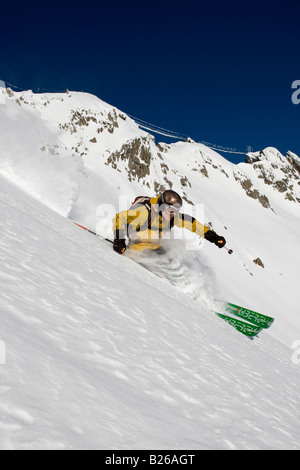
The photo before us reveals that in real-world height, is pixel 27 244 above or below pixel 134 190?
below

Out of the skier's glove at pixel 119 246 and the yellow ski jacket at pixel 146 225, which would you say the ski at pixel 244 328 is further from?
the skier's glove at pixel 119 246

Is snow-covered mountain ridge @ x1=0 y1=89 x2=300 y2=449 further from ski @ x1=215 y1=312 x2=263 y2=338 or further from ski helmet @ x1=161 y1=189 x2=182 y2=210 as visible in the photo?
ski helmet @ x1=161 y1=189 x2=182 y2=210

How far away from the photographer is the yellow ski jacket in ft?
25.9

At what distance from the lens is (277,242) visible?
182 ft

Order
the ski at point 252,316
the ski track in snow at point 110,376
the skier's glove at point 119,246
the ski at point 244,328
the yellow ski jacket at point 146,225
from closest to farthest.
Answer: the ski track in snow at point 110,376 < the ski at point 244,328 < the ski at point 252,316 < the skier's glove at point 119,246 < the yellow ski jacket at point 146,225

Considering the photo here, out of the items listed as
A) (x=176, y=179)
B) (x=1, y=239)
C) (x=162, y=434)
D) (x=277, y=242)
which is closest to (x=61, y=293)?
(x=1, y=239)

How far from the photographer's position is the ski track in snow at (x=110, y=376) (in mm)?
1387

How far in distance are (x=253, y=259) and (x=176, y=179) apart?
60.4 ft

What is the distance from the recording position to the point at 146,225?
811 centimetres

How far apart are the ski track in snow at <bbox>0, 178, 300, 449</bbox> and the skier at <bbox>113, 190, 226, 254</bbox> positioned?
3651 mm

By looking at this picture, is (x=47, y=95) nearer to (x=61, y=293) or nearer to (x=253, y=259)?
(x=253, y=259)

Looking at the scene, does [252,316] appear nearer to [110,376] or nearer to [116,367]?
[116,367]

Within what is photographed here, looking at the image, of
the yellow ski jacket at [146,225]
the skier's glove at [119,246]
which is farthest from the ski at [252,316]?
the skier's glove at [119,246]
